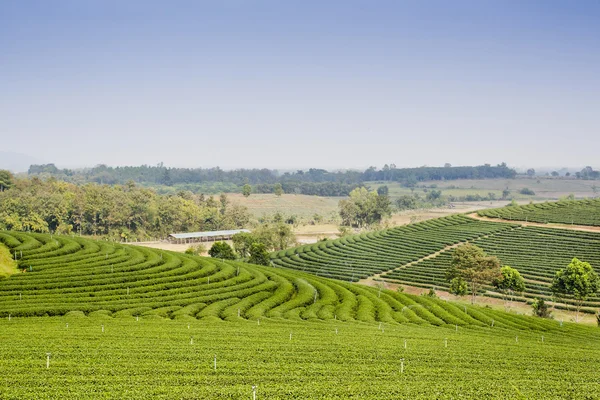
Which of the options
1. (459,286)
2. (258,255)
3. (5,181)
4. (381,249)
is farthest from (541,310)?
(5,181)

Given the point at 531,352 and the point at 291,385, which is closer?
the point at 291,385

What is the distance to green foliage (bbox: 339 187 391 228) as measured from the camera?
162000 mm

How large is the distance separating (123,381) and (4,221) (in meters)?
112

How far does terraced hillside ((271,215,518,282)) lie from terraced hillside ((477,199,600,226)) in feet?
21.8

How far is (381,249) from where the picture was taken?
8875cm

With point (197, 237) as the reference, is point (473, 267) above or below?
above

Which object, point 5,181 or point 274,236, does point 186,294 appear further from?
point 5,181

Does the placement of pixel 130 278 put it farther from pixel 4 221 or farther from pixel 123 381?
pixel 4 221

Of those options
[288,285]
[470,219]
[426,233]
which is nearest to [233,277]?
[288,285]

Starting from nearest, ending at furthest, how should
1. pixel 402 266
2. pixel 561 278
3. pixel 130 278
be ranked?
1. pixel 130 278
2. pixel 561 278
3. pixel 402 266

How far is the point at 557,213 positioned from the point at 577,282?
172 ft

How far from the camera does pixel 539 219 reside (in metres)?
95.6

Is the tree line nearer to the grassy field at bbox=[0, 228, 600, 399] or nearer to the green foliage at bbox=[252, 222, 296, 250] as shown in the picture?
the green foliage at bbox=[252, 222, 296, 250]

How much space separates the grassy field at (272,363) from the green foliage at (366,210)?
12911cm
